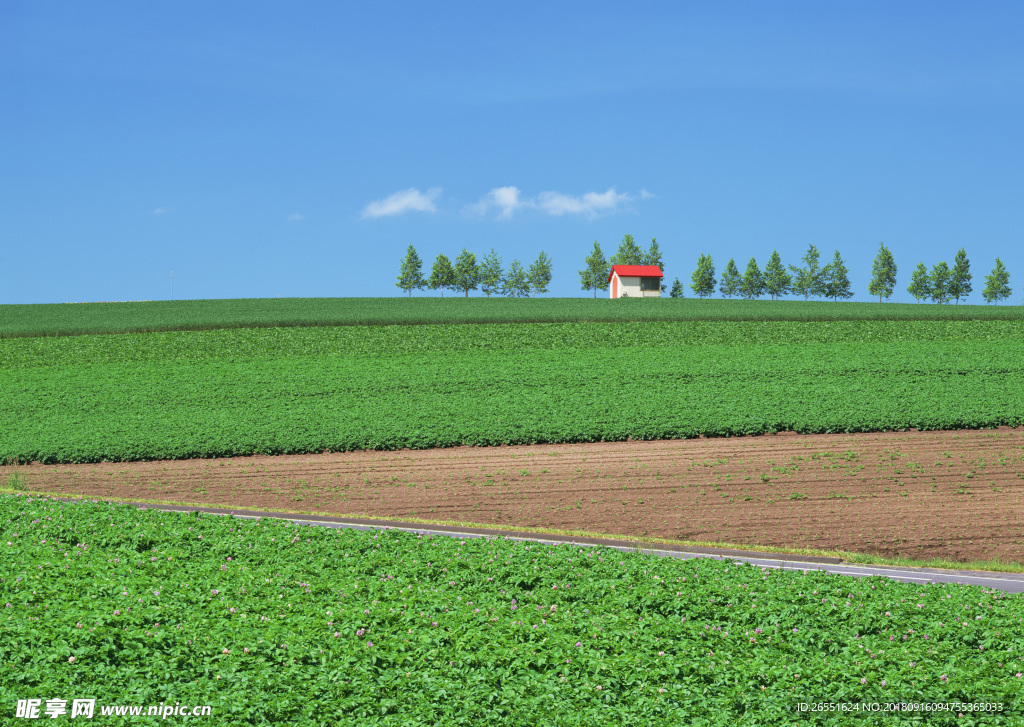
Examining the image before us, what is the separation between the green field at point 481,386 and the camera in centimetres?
3009

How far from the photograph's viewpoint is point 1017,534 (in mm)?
19906

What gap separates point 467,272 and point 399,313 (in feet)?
192

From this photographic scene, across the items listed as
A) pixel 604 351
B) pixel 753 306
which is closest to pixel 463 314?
pixel 604 351

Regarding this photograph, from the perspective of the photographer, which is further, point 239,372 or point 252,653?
point 239,372

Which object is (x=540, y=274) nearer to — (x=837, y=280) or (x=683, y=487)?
(x=837, y=280)

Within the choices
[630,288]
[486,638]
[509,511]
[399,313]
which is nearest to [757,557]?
[509,511]

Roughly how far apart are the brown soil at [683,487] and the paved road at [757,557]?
53.4 inches

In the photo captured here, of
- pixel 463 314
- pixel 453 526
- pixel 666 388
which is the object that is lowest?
pixel 453 526

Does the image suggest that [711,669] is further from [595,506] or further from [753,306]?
[753,306]

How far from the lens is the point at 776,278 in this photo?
117750 mm

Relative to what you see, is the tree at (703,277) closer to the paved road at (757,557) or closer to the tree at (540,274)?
the tree at (540,274)

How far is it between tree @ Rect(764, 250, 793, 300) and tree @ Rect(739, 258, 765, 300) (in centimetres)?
96

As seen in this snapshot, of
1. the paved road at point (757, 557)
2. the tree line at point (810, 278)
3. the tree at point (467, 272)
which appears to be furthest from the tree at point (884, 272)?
the paved road at point (757, 557)

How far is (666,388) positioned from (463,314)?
1170 inches
